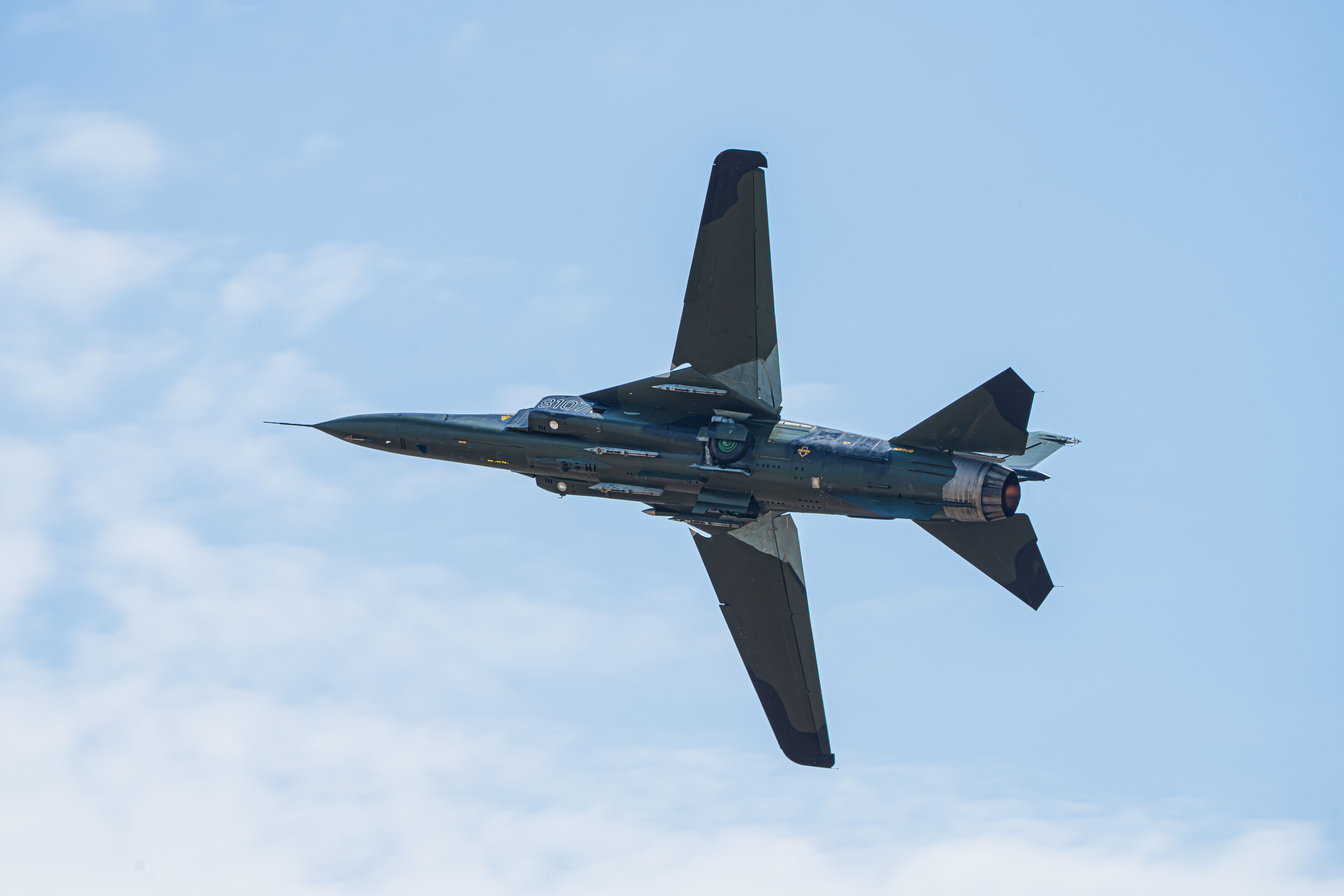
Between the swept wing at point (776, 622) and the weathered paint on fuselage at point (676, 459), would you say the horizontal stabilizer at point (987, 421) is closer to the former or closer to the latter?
the weathered paint on fuselage at point (676, 459)

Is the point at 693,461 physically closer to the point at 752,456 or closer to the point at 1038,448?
the point at 752,456

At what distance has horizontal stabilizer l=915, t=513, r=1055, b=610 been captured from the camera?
4022 centimetres

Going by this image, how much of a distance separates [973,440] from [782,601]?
8277 mm

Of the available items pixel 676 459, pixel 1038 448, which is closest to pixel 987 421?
pixel 1038 448

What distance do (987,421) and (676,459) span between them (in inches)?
322

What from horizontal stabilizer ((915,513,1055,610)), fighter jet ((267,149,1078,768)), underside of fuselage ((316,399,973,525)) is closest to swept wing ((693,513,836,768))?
fighter jet ((267,149,1078,768))

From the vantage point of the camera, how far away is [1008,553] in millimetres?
40344

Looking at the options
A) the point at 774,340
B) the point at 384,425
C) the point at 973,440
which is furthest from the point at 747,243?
the point at 384,425

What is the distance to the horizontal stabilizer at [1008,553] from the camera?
132ft

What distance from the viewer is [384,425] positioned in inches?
1778

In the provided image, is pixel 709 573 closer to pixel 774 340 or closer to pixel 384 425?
pixel 774 340

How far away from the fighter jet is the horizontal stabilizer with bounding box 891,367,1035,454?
0.12ft

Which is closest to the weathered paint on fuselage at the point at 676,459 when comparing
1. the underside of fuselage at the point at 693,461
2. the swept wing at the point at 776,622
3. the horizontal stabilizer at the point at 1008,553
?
the underside of fuselage at the point at 693,461

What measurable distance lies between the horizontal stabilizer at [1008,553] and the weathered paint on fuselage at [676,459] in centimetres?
124
